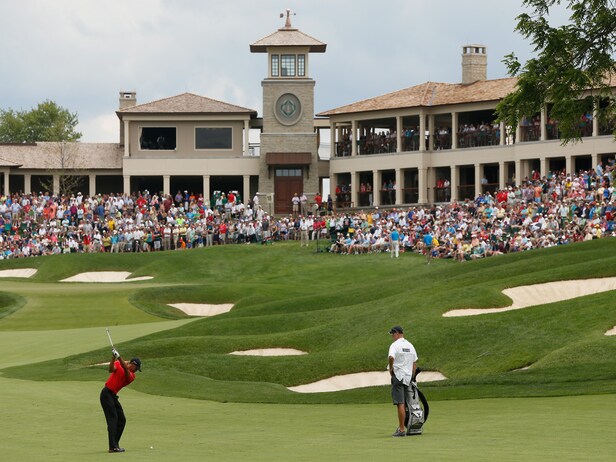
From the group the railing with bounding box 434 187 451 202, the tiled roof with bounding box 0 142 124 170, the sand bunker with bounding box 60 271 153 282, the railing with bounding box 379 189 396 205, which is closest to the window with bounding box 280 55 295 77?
the railing with bounding box 379 189 396 205

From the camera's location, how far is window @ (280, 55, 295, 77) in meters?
88.9

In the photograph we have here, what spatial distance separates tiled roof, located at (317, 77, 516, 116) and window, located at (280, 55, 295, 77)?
3.69m

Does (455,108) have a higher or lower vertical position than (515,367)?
higher

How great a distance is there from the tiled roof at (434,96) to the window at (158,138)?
10631 mm

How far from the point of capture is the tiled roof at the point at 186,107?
90438 millimetres

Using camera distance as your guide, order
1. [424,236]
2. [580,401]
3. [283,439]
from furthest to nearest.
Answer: [424,236]
[580,401]
[283,439]

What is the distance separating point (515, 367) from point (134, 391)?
33.9 ft

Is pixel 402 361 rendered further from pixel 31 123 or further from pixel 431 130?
pixel 31 123

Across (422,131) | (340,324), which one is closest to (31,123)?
(422,131)

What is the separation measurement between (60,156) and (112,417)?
74486 millimetres

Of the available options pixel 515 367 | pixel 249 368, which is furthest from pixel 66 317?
pixel 515 367

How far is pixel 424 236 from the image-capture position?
68062 mm

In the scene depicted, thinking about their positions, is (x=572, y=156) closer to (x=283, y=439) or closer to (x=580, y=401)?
(x=580, y=401)

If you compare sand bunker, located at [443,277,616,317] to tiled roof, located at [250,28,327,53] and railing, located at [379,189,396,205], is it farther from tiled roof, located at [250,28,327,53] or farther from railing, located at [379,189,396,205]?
tiled roof, located at [250,28,327,53]
